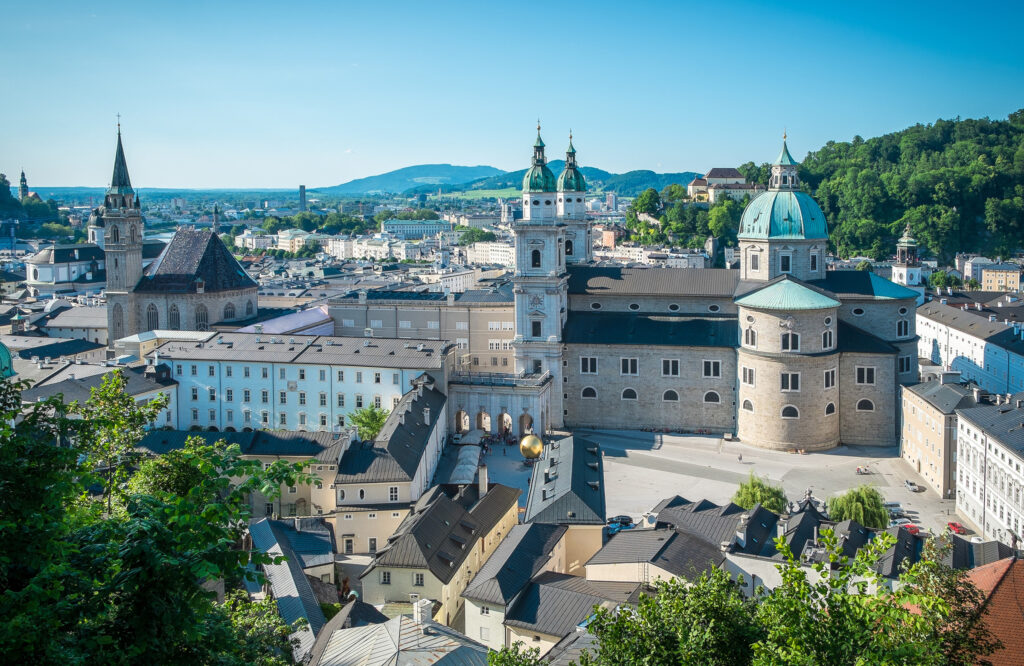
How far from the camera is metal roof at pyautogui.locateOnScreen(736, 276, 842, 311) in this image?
5506 cm

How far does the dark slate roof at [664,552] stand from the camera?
3036cm

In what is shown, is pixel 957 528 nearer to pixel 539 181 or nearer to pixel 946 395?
pixel 946 395

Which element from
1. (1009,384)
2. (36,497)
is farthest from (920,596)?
(1009,384)

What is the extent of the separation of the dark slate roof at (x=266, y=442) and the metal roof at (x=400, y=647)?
64.2 ft

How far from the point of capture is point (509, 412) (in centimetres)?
5816

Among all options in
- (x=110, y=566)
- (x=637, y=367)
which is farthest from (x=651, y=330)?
(x=110, y=566)

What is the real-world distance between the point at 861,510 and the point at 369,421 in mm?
24775

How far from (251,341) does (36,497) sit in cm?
4620

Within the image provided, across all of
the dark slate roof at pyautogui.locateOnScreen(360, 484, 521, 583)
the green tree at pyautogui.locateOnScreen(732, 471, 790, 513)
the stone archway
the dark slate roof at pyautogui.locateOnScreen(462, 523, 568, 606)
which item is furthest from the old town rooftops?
the dark slate roof at pyautogui.locateOnScreen(462, 523, 568, 606)

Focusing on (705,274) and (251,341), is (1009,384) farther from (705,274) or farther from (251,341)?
(251,341)

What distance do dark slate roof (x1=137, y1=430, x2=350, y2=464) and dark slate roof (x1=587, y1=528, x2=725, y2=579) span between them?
16.4m

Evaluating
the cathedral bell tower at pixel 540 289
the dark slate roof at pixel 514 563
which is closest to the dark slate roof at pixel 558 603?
the dark slate roof at pixel 514 563

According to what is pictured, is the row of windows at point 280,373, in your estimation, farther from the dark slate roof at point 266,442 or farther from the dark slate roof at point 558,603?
the dark slate roof at point 558,603

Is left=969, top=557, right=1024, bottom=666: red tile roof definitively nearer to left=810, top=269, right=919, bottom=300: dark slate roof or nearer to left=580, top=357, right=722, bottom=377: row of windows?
A: left=580, top=357, right=722, bottom=377: row of windows
